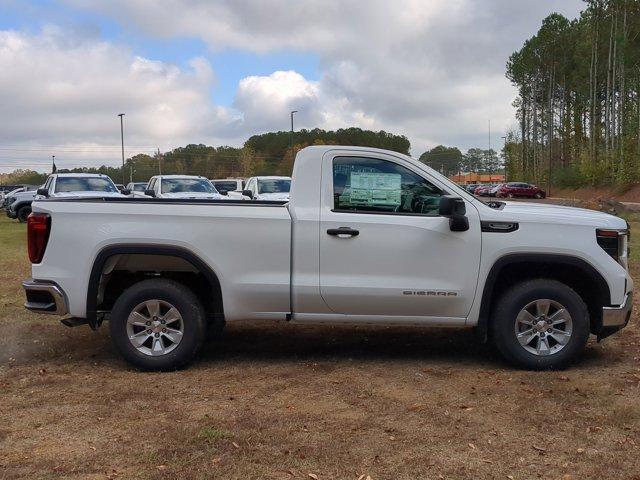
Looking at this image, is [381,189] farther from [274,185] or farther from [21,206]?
[21,206]

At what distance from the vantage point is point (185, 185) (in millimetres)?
17141

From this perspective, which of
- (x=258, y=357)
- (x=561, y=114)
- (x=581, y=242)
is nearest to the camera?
(x=581, y=242)

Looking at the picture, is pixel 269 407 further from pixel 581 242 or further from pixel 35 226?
pixel 581 242

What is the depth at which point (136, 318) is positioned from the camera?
5.42 metres

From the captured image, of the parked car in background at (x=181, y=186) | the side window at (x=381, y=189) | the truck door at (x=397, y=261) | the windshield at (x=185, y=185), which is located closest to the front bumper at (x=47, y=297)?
the truck door at (x=397, y=261)

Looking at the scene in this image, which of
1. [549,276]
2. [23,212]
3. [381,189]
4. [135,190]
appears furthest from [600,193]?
[381,189]

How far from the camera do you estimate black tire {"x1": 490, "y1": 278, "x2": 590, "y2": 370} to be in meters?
Result: 5.33

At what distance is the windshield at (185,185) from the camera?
16.9 metres

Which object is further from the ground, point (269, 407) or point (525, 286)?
point (525, 286)

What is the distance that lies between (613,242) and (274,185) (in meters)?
12.8

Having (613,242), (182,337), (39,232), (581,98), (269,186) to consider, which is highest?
(581,98)

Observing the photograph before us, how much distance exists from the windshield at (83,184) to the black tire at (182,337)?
42.7 ft

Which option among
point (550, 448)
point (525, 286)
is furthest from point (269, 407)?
point (525, 286)

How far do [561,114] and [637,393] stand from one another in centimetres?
6805
